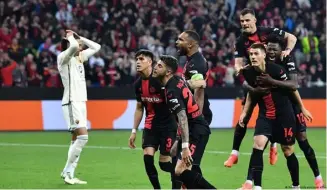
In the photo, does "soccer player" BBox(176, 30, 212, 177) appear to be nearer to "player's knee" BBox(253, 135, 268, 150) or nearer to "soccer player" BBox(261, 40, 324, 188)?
"player's knee" BBox(253, 135, 268, 150)

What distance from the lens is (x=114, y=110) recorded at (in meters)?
24.3

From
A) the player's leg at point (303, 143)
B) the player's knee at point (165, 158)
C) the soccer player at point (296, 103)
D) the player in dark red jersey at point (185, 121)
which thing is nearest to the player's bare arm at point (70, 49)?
the player's knee at point (165, 158)

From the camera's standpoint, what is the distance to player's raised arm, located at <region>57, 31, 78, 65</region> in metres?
13.6

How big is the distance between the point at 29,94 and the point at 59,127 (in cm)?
129

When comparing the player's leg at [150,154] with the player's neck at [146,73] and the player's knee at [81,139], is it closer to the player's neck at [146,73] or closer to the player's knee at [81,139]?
the player's neck at [146,73]

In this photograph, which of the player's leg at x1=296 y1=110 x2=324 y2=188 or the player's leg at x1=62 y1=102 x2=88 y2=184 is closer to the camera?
the player's leg at x1=296 y1=110 x2=324 y2=188

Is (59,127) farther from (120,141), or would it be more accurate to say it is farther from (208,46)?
(208,46)

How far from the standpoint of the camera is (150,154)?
11711mm

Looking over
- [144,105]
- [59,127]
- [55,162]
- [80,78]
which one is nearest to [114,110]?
[59,127]

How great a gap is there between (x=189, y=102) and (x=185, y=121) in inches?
18.2

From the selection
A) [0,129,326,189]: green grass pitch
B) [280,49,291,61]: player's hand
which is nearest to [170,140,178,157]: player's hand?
[0,129,326,189]: green grass pitch

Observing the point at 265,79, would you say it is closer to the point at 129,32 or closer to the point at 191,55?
the point at 191,55

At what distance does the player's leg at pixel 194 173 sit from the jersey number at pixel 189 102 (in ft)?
1.26

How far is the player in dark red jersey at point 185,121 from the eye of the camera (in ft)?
34.4
